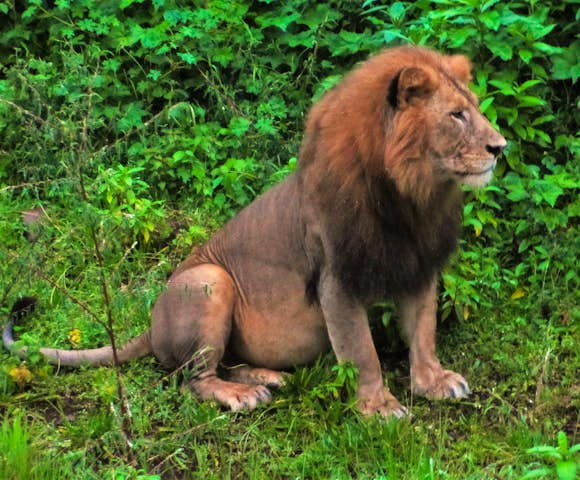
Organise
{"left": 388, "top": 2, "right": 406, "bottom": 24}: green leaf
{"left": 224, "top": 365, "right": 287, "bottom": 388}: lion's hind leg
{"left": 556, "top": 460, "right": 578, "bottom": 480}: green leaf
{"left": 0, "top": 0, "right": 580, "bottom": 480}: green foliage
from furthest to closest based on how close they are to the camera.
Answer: {"left": 388, "top": 2, "right": 406, "bottom": 24}: green leaf, {"left": 224, "top": 365, "right": 287, "bottom": 388}: lion's hind leg, {"left": 0, "top": 0, "right": 580, "bottom": 480}: green foliage, {"left": 556, "top": 460, "right": 578, "bottom": 480}: green leaf

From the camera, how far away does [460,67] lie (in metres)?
4.01

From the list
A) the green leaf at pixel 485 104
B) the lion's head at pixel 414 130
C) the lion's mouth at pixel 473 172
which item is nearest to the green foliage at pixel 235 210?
the green leaf at pixel 485 104

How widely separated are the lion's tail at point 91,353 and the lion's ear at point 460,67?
1775 millimetres

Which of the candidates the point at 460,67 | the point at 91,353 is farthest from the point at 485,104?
the point at 91,353

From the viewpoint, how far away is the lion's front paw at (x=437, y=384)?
4320 millimetres

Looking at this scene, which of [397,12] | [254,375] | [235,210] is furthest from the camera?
[235,210]

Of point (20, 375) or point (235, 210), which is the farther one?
point (235, 210)

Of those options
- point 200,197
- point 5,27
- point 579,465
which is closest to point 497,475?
point 579,465

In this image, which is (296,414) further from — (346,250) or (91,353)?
(91,353)

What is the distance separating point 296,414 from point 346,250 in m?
0.70

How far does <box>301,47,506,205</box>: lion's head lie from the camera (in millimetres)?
3754

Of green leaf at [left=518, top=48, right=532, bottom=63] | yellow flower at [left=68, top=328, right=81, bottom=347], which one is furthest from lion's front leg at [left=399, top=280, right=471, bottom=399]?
yellow flower at [left=68, top=328, right=81, bottom=347]

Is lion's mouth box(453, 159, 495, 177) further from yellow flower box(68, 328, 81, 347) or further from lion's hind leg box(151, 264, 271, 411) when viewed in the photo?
yellow flower box(68, 328, 81, 347)

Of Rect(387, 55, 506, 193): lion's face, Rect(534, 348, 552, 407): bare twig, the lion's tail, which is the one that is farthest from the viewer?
the lion's tail
